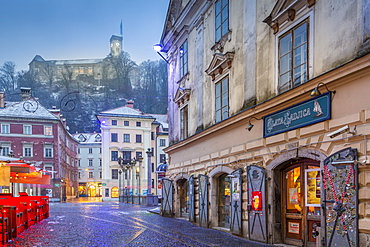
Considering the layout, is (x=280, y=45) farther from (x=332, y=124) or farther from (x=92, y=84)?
(x=92, y=84)

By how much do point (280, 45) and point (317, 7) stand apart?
6.16 feet

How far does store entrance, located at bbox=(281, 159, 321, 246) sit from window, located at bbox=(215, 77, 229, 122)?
4.45 meters

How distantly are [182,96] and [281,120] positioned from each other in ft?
32.2

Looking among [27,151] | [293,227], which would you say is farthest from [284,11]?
[27,151]

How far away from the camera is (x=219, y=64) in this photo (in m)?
15.1

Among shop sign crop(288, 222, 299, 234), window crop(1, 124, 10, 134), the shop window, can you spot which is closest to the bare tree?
the shop window

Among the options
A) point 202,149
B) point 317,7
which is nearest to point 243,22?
point 317,7

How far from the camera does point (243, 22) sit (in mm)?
13492

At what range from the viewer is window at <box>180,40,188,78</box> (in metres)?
20.2

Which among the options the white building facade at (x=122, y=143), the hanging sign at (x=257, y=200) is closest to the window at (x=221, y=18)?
the hanging sign at (x=257, y=200)

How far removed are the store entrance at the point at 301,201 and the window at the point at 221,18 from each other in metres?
6.57

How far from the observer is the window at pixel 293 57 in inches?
397

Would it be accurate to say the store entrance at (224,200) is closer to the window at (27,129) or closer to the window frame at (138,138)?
the window at (27,129)

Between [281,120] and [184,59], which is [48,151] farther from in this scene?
[281,120]
